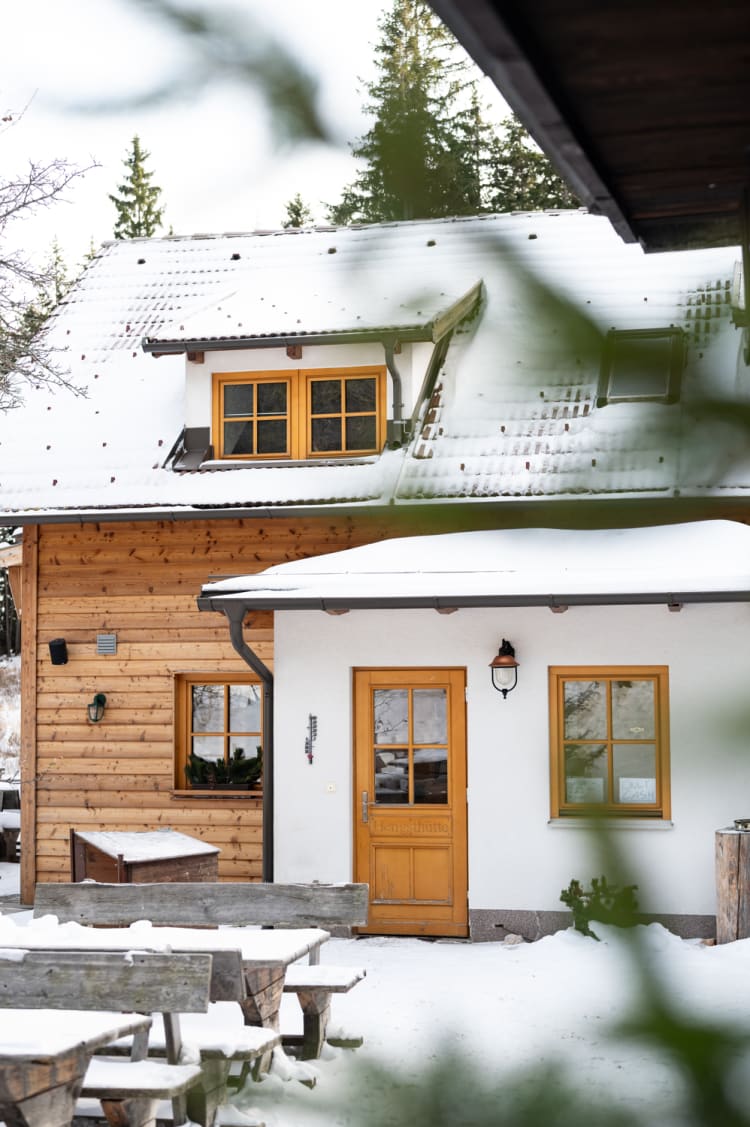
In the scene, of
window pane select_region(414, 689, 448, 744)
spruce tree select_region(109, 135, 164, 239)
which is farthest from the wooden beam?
spruce tree select_region(109, 135, 164, 239)

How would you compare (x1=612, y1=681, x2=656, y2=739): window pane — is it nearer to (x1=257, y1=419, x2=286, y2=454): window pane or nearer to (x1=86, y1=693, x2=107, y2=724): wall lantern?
(x1=257, y1=419, x2=286, y2=454): window pane

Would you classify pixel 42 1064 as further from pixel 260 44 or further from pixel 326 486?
pixel 326 486

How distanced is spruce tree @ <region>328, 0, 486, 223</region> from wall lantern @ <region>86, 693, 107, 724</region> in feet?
38.9

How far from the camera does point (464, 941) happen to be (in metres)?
10.4

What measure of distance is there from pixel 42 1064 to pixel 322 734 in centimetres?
645

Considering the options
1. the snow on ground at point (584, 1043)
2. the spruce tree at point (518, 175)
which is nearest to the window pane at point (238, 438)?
the snow on ground at point (584, 1043)

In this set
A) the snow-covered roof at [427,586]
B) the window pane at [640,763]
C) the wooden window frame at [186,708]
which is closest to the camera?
the snow-covered roof at [427,586]

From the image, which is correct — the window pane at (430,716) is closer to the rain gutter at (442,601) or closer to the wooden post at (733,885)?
the rain gutter at (442,601)

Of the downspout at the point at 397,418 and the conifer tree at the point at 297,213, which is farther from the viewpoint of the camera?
the downspout at the point at 397,418

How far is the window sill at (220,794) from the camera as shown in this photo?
39.1 ft

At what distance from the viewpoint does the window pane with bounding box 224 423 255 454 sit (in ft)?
41.6

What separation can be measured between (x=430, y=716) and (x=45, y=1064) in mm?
6671

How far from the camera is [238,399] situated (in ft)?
41.7

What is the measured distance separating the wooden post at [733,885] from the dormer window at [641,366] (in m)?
9.06
